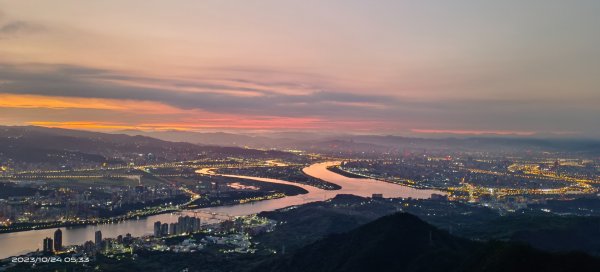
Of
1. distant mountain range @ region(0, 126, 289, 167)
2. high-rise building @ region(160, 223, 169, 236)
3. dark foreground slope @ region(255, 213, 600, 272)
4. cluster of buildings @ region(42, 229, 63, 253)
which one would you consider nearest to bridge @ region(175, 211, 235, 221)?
high-rise building @ region(160, 223, 169, 236)

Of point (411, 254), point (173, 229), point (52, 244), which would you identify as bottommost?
point (173, 229)

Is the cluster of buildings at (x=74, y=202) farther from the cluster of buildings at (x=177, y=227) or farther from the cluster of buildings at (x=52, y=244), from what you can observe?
the cluster of buildings at (x=52, y=244)

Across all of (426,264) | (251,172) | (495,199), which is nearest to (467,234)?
(426,264)

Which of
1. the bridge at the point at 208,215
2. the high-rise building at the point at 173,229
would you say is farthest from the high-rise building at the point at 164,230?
the bridge at the point at 208,215

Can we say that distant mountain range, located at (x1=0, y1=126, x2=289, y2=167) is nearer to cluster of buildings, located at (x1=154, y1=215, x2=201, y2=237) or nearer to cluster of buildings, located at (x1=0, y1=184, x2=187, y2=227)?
cluster of buildings, located at (x1=0, y1=184, x2=187, y2=227)

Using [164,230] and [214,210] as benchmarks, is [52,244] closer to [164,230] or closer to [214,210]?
[164,230]

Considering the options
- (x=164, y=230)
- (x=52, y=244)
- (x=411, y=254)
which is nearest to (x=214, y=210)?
(x=164, y=230)
